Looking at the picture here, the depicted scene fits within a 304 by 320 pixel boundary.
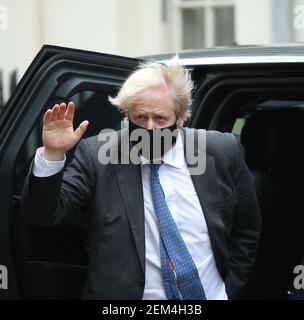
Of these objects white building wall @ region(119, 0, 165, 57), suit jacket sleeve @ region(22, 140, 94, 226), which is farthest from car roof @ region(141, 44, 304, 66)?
white building wall @ region(119, 0, 165, 57)

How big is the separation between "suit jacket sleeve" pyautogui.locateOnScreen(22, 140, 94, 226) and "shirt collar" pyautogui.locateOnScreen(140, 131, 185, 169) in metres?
0.19

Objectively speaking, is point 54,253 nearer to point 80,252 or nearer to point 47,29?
point 80,252

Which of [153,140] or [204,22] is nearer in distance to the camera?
[153,140]

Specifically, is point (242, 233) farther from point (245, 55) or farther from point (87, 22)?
point (87, 22)

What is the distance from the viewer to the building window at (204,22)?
10.3 m

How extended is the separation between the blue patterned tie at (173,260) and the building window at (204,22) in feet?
26.2

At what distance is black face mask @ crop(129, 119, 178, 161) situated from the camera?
2.45 meters

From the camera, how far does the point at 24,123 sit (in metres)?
2.68

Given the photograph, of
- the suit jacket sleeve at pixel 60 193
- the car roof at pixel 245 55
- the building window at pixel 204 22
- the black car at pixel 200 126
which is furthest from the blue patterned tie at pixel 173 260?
the building window at pixel 204 22

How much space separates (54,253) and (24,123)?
18.6 inches

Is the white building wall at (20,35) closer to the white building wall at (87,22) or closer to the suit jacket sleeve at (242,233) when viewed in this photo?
the white building wall at (87,22)

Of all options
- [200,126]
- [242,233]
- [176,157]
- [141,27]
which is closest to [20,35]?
[141,27]

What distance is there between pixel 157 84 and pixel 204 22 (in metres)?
8.21

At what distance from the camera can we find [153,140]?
8.07ft
